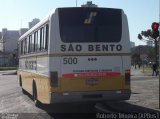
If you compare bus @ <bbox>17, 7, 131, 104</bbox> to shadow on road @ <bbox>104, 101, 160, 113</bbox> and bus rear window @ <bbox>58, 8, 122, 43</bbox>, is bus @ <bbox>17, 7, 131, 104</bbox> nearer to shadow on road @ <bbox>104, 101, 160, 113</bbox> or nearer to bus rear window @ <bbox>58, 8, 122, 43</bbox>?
bus rear window @ <bbox>58, 8, 122, 43</bbox>

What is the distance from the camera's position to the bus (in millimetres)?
12844

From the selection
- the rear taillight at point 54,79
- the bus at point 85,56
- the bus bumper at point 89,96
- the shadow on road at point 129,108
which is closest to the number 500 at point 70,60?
the bus at point 85,56

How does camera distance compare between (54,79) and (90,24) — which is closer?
(54,79)

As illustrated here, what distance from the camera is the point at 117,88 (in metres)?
13.2

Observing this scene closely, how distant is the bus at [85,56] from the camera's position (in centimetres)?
1284

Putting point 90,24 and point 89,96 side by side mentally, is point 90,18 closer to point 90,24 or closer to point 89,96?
point 90,24

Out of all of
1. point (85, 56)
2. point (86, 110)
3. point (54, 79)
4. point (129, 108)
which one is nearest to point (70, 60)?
point (85, 56)

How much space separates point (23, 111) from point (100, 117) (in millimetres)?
3141

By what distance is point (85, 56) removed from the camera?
1318cm

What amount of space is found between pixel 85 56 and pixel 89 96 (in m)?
1.23

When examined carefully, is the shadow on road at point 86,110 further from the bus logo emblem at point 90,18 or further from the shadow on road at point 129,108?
the bus logo emblem at point 90,18

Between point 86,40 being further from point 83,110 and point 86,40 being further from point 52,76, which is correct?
point 83,110

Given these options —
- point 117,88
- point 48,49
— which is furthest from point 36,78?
point 117,88

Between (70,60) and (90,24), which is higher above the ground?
(90,24)
